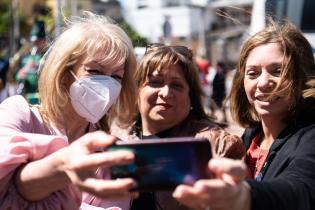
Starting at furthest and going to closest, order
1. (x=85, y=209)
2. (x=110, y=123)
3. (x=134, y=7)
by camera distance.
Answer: (x=134, y=7)
(x=110, y=123)
(x=85, y=209)

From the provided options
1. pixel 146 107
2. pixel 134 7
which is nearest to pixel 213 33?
pixel 134 7

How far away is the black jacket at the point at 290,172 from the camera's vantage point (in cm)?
121

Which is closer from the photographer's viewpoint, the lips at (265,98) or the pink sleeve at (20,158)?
the pink sleeve at (20,158)

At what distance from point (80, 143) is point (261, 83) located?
3.06 ft

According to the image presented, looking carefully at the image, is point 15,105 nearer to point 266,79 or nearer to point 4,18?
point 266,79

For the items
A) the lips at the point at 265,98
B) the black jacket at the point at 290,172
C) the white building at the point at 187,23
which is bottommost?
the white building at the point at 187,23

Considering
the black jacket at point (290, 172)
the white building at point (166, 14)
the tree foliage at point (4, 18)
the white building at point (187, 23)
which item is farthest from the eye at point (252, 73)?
the tree foliage at point (4, 18)

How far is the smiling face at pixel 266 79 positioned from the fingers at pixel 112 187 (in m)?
0.92

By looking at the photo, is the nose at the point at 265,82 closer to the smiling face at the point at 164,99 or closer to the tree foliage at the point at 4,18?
the smiling face at the point at 164,99

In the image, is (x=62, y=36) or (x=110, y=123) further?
(x=110, y=123)

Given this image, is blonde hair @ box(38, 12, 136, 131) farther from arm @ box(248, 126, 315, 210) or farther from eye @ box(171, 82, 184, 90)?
arm @ box(248, 126, 315, 210)

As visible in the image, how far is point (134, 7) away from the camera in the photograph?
42219mm

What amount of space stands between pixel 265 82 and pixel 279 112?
Result: 129mm

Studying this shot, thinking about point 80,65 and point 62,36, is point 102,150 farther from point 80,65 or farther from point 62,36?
point 62,36
